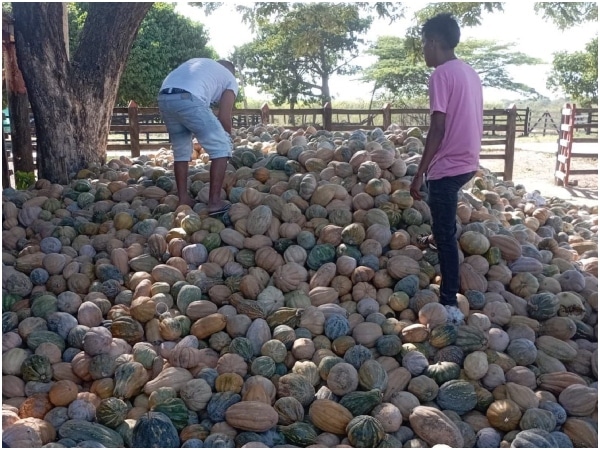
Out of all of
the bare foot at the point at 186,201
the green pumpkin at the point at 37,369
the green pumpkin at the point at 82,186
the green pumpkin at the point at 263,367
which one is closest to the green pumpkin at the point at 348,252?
the green pumpkin at the point at 263,367

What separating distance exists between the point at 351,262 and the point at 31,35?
4602 millimetres

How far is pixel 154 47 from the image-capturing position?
69.3 ft

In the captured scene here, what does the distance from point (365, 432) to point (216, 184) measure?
2605 millimetres

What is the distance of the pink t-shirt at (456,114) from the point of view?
3.62 meters

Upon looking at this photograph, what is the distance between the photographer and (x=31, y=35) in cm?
638

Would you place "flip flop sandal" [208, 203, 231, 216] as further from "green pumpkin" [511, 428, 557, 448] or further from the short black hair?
"green pumpkin" [511, 428, 557, 448]

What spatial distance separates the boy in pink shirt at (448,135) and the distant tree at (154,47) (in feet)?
61.4

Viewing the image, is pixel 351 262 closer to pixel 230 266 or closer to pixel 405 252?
pixel 405 252

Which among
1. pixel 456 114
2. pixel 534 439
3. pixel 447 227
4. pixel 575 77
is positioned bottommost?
pixel 534 439

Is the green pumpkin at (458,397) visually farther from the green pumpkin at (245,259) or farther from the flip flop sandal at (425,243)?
the green pumpkin at (245,259)

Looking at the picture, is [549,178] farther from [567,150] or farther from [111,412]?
[111,412]

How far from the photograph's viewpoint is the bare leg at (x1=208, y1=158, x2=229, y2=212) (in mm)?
4797

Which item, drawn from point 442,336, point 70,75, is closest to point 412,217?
point 442,336

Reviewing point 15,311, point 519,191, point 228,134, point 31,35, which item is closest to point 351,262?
point 228,134
